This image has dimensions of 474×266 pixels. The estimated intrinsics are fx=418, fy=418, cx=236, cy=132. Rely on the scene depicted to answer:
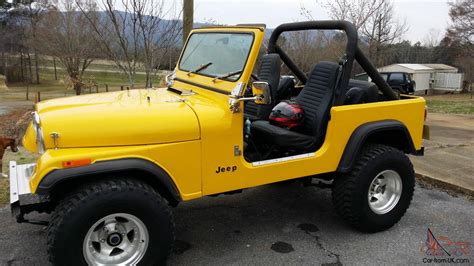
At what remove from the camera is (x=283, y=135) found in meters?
3.67

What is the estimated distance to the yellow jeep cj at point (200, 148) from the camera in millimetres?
2736

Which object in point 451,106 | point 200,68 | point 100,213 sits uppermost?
point 200,68

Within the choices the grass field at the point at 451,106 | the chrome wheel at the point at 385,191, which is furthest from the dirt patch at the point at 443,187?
the grass field at the point at 451,106

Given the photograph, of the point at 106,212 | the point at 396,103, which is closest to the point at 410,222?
the point at 396,103

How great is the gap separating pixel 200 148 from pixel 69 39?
20.0m

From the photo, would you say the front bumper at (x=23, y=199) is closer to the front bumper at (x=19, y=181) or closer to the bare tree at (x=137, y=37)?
the front bumper at (x=19, y=181)

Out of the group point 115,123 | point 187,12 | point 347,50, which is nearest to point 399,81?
point 187,12

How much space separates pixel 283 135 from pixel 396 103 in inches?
46.3

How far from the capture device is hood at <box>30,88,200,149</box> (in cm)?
276

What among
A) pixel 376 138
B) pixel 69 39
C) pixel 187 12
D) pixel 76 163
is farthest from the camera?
pixel 69 39

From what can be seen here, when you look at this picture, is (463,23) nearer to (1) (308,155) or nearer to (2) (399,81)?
(2) (399,81)

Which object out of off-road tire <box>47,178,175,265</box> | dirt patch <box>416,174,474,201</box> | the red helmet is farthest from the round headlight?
dirt patch <box>416,174,474,201</box>

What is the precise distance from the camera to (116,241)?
2887mm

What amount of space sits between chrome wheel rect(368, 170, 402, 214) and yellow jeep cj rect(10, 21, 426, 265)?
11 millimetres
